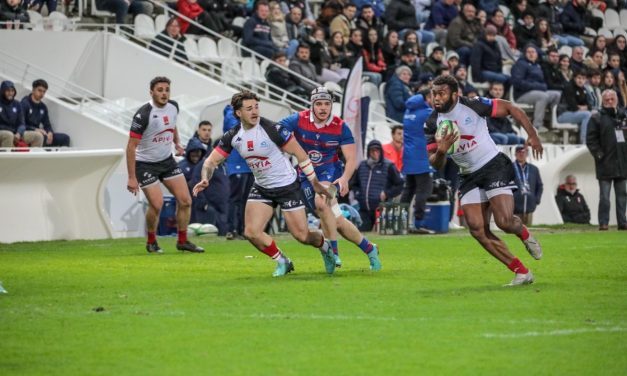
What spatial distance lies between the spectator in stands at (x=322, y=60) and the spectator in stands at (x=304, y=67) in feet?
1.54

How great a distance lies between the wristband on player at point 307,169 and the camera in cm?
1408

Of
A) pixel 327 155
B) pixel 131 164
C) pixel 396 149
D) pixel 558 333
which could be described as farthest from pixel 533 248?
pixel 396 149

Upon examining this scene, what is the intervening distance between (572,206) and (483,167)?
13.9 metres

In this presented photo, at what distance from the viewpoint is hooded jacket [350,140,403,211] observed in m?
23.5

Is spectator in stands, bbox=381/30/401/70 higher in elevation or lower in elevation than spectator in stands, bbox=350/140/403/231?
higher

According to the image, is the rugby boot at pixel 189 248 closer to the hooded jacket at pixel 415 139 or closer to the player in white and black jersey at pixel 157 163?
the player in white and black jersey at pixel 157 163

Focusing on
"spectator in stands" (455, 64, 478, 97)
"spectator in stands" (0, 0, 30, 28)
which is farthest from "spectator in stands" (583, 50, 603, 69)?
"spectator in stands" (0, 0, 30, 28)

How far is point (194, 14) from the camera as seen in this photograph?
27.9m

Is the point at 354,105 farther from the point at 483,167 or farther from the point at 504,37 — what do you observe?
the point at 483,167

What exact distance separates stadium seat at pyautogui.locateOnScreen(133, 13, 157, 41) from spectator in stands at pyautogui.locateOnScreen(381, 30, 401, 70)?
5.52m

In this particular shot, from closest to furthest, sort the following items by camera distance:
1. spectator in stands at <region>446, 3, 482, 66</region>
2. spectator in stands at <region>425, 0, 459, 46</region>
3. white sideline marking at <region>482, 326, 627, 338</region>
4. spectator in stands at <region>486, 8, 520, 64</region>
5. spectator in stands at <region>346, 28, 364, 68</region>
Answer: white sideline marking at <region>482, 326, 627, 338</region>
spectator in stands at <region>346, 28, 364, 68</region>
spectator in stands at <region>446, 3, 482, 66</region>
spectator in stands at <region>486, 8, 520, 64</region>
spectator in stands at <region>425, 0, 459, 46</region>

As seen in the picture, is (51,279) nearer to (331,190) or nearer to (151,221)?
(331,190)

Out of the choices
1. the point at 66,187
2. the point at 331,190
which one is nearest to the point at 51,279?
the point at 331,190

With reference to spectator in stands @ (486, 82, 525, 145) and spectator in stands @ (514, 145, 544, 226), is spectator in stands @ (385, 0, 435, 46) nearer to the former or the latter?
spectator in stands @ (486, 82, 525, 145)
